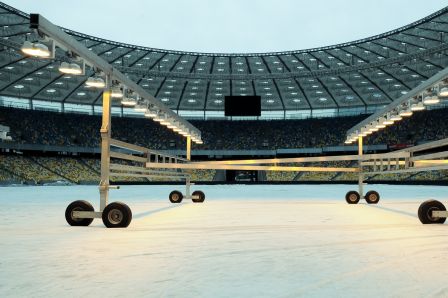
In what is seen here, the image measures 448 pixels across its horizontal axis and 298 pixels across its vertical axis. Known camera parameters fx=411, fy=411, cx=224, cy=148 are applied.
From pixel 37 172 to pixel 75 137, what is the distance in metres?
10.5

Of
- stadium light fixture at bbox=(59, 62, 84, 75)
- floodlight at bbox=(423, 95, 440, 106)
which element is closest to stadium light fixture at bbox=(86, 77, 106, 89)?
stadium light fixture at bbox=(59, 62, 84, 75)

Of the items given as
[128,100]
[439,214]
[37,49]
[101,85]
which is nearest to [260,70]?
[128,100]

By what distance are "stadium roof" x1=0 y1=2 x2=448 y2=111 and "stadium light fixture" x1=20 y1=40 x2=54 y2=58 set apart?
31.3 meters

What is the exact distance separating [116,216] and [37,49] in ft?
10.8

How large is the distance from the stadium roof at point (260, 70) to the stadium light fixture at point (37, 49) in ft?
103

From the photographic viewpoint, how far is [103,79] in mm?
9234

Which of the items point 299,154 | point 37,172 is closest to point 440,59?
point 299,154

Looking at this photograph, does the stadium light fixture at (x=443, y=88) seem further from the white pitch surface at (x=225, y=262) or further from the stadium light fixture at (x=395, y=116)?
the white pitch surface at (x=225, y=262)

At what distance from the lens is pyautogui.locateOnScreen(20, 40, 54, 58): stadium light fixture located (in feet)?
22.3

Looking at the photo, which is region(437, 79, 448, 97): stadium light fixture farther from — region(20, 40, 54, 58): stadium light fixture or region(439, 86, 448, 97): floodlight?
region(20, 40, 54, 58): stadium light fixture

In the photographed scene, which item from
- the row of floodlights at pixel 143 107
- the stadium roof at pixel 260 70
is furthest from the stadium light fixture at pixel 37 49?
the stadium roof at pixel 260 70

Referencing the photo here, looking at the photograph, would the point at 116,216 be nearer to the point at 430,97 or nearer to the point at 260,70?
the point at 430,97

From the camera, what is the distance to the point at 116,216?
7.88 meters

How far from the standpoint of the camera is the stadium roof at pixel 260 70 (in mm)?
39719
